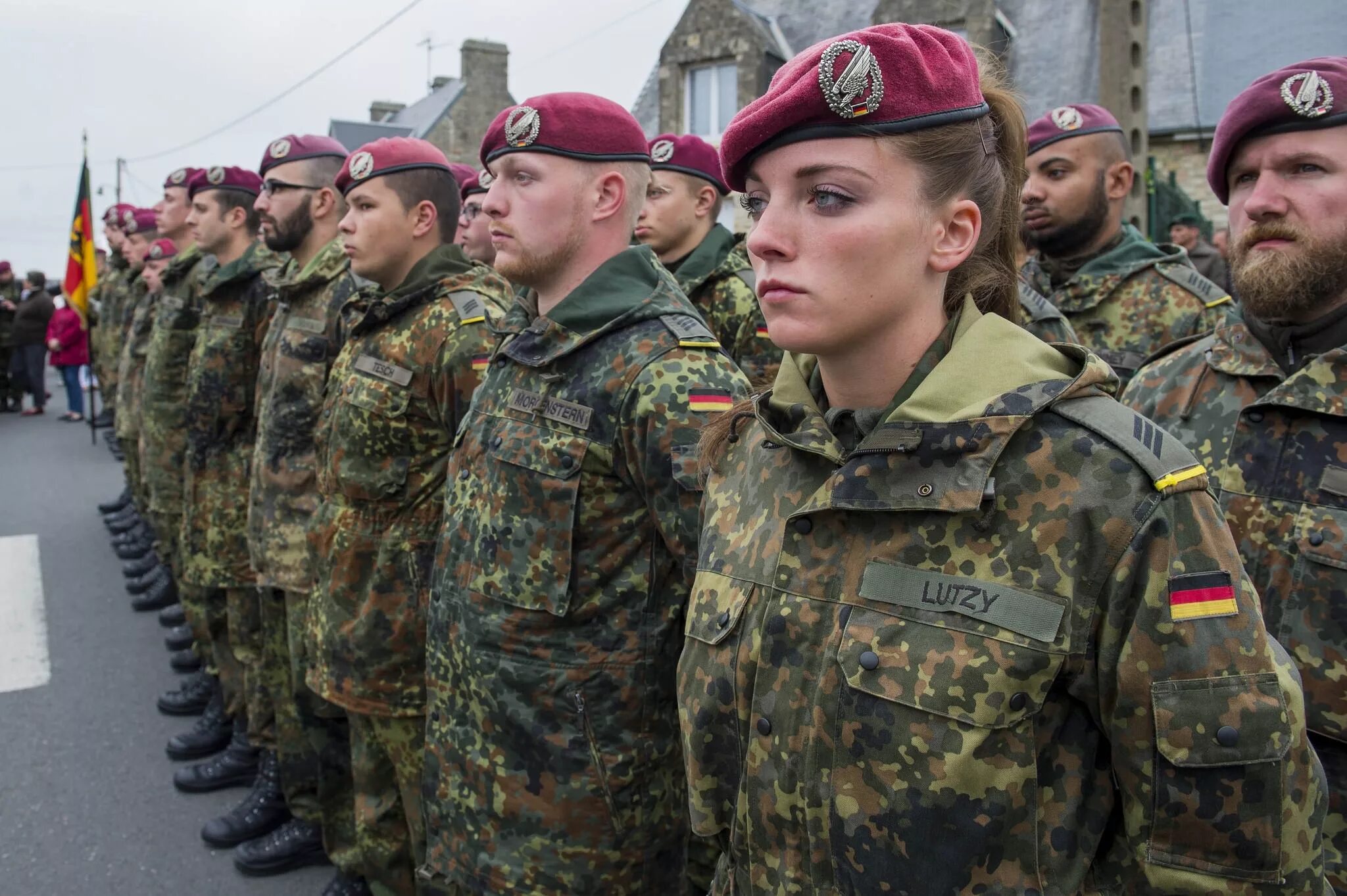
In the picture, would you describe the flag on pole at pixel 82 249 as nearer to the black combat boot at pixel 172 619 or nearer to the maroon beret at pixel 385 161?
the black combat boot at pixel 172 619

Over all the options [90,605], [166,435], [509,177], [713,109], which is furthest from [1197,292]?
[713,109]

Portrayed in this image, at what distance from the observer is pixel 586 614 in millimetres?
2338

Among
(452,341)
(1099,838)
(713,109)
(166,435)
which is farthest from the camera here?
(713,109)

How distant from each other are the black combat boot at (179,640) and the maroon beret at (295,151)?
2.99 meters

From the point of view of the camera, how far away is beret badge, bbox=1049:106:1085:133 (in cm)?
399

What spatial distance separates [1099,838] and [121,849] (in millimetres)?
3877

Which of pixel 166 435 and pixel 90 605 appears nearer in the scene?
pixel 166 435

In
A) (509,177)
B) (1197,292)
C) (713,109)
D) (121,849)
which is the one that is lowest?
(121,849)

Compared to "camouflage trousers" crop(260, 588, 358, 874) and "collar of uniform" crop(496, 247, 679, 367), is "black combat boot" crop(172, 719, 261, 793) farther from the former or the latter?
"collar of uniform" crop(496, 247, 679, 367)

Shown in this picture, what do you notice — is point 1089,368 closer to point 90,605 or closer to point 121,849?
point 121,849

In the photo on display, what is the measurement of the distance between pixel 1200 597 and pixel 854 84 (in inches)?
29.2

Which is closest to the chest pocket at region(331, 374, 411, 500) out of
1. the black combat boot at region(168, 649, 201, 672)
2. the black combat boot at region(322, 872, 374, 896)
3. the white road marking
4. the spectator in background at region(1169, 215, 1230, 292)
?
the black combat boot at region(322, 872, 374, 896)

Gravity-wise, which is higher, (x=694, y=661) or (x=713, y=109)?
(x=713, y=109)

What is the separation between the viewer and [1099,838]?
4.41 ft
